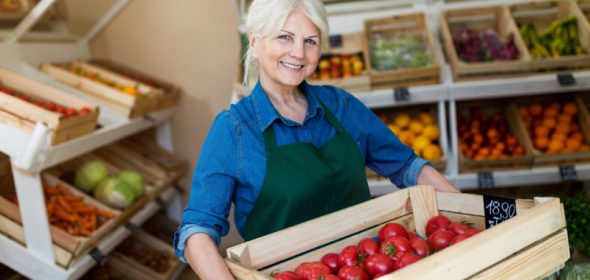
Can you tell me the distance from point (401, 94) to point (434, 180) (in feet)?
5.46

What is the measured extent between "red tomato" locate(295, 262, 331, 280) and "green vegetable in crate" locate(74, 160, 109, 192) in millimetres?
2575

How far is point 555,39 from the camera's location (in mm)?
3705

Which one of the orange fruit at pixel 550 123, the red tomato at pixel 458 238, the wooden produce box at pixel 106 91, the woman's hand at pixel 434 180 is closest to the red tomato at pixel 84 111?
the wooden produce box at pixel 106 91

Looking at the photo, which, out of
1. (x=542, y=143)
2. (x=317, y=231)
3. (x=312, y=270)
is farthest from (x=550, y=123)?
(x=312, y=270)

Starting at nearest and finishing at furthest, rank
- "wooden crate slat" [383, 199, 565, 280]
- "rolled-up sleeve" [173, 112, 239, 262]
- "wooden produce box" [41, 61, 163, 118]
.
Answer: "wooden crate slat" [383, 199, 565, 280]
"rolled-up sleeve" [173, 112, 239, 262]
"wooden produce box" [41, 61, 163, 118]

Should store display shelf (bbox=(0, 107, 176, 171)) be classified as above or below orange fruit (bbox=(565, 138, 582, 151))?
above

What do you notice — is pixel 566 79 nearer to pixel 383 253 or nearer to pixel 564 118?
pixel 564 118

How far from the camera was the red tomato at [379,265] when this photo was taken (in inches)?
52.5

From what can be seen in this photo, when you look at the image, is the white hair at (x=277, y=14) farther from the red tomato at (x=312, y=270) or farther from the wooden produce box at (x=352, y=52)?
the wooden produce box at (x=352, y=52)

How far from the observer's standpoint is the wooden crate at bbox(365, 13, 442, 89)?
3.49m

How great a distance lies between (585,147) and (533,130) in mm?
348

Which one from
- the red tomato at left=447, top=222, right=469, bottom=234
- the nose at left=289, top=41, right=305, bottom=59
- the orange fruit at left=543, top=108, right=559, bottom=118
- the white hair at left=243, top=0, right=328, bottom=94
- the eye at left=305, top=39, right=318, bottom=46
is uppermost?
the white hair at left=243, top=0, right=328, bottom=94

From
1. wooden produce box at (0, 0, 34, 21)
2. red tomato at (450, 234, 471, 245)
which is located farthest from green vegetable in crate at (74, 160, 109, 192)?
red tomato at (450, 234, 471, 245)

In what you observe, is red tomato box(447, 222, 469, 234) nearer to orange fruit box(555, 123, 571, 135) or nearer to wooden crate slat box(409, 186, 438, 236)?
wooden crate slat box(409, 186, 438, 236)
